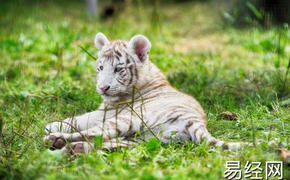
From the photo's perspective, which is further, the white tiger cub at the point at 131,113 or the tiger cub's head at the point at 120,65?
the tiger cub's head at the point at 120,65

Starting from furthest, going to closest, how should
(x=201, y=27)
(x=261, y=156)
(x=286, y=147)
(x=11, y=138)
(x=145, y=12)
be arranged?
(x=145, y=12) → (x=201, y=27) → (x=11, y=138) → (x=286, y=147) → (x=261, y=156)

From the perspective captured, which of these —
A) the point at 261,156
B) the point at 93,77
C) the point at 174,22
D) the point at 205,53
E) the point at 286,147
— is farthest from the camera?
the point at 174,22

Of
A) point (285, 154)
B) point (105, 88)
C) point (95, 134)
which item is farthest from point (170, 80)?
point (285, 154)

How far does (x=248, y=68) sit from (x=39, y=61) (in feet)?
11.7

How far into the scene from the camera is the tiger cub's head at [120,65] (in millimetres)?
4652

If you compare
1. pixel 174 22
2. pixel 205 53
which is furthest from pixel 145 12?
pixel 205 53

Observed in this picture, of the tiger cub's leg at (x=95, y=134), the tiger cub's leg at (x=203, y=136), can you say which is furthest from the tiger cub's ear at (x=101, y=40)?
the tiger cub's leg at (x=203, y=136)

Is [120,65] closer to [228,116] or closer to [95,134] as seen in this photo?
[95,134]

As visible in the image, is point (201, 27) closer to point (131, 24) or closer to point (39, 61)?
point (131, 24)

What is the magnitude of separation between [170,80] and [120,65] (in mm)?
2040

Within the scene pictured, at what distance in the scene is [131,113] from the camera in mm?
3844

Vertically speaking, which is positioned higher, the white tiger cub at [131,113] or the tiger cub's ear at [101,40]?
the tiger cub's ear at [101,40]

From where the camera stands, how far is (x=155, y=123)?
4312mm

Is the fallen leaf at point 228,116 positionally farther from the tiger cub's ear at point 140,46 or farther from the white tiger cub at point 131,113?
the tiger cub's ear at point 140,46
